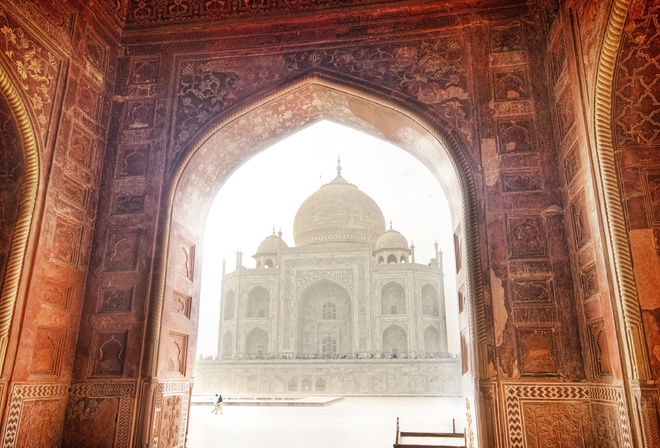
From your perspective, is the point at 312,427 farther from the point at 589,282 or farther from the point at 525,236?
the point at 589,282

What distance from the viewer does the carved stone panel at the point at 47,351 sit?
5203mm

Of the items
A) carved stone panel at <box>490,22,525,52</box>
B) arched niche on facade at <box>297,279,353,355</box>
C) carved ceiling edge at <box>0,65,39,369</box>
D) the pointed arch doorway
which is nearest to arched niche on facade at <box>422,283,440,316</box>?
arched niche on facade at <box>297,279,353,355</box>

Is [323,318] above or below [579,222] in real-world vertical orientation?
above

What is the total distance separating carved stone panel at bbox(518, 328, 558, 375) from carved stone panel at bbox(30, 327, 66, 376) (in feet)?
15.2

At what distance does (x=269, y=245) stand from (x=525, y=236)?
85.9 feet

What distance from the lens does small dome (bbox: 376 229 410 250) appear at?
29109 mm

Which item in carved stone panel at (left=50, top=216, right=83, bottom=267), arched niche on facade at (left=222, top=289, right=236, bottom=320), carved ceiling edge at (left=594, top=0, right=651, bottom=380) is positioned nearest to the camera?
carved ceiling edge at (left=594, top=0, right=651, bottom=380)

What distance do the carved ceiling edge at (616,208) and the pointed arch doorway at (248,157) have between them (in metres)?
1.36

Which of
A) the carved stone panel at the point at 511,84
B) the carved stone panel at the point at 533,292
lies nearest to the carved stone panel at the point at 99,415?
the carved stone panel at the point at 533,292

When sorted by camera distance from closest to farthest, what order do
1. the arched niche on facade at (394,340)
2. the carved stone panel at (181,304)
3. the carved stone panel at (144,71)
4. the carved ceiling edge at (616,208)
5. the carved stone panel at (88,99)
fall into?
the carved ceiling edge at (616,208) < the carved stone panel at (88,99) < the carved stone panel at (181,304) < the carved stone panel at (144,71) < the arched niche on facade at (394,340)

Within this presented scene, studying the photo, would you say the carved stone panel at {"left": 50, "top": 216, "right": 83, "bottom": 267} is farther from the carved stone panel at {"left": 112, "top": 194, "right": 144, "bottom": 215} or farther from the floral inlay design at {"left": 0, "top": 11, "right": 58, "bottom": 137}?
the floral inlay design at {"left": 0, "top": 11, "right": 58, "bottom": 137}

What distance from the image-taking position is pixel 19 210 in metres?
5.30

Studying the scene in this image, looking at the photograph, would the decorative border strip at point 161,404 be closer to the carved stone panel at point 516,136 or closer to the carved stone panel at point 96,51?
the carved stone panel at point 96,51

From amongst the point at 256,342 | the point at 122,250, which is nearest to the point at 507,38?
the point at 122,250
